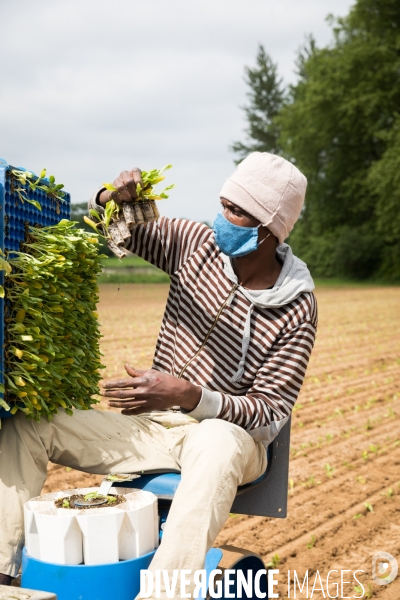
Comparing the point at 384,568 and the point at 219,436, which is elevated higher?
the point at 219,436

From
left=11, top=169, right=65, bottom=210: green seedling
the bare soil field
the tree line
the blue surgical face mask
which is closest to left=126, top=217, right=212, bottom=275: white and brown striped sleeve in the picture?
the blue surgical face mask

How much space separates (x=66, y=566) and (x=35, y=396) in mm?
603

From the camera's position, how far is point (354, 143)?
148 feet

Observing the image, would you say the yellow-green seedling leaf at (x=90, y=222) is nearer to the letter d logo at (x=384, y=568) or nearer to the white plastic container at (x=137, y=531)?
the white plastic container at (x=137, y=531)

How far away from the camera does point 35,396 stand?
263 cm

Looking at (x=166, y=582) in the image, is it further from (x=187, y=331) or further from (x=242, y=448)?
(x=187, y=331)

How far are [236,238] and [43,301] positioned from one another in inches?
37.5

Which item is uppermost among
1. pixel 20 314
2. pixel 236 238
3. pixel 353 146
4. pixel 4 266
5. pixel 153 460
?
pixel 353 146

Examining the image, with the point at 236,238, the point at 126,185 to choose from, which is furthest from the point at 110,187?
the point at 236,238

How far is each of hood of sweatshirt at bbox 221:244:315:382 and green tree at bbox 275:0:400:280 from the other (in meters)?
36.8

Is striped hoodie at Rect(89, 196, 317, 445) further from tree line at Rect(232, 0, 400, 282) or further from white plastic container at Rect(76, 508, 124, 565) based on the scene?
tree line at Rect(232, 0, 400, 282)

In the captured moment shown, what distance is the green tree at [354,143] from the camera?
41375mm

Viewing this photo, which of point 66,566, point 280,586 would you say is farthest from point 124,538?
point 280,586

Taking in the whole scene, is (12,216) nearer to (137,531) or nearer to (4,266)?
(4,266)
